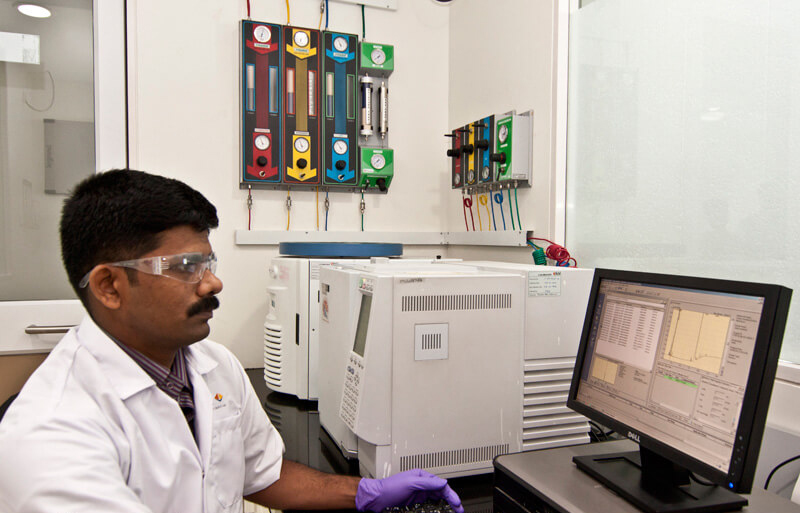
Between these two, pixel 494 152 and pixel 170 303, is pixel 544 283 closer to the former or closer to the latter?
pixel 170 303

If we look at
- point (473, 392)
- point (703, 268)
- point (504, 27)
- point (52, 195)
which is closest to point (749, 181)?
point (703, 268)

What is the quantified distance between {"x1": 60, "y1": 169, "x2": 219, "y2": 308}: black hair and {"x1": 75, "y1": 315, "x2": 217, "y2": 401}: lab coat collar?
0.08m

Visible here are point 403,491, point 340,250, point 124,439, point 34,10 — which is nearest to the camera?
point 124,439

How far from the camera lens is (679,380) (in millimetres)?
926

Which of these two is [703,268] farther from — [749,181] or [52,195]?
[52,195]

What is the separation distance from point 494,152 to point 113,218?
1.53m

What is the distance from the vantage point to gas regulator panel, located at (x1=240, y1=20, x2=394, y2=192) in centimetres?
242

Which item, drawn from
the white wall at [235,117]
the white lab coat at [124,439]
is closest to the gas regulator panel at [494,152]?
the white wall at [235,117]

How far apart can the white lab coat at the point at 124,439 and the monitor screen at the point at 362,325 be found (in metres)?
0.26

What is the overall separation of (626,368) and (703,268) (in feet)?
1.80

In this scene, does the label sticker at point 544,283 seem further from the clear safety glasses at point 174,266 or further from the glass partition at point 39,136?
the glass partition at point 39,136

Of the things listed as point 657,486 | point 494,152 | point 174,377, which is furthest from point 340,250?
point 657,486

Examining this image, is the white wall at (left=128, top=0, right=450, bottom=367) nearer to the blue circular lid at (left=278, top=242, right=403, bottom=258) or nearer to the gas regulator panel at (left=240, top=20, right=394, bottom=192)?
the gas regulator panel at (left=240, top=20, right=394, bottom=192)

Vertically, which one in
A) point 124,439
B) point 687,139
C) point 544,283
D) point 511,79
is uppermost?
point 511,79
